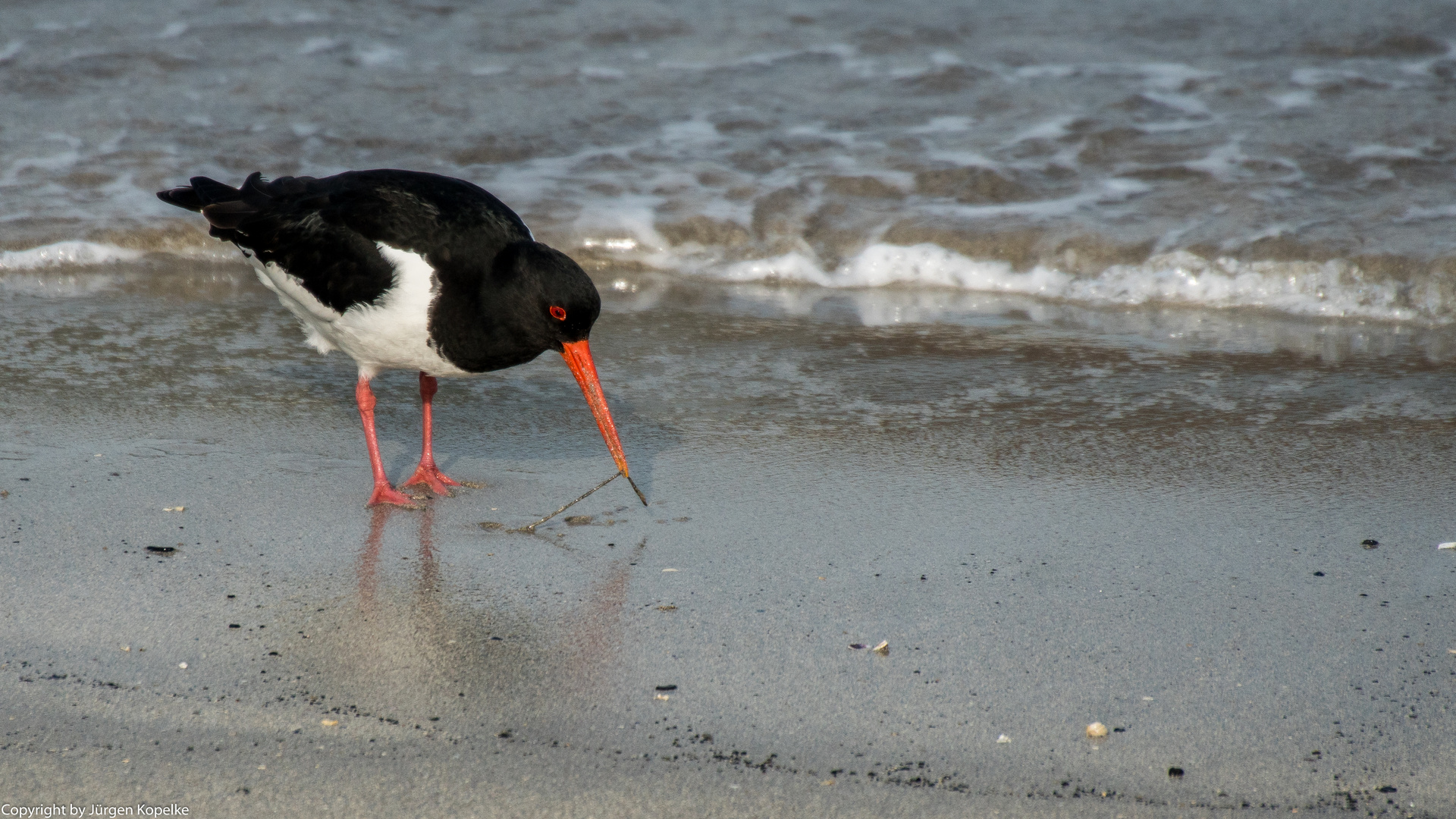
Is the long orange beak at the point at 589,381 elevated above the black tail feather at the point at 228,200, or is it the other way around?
the black tail feather at the point at 228,200

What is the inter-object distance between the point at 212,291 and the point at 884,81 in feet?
17.0

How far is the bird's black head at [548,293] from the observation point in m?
3.44

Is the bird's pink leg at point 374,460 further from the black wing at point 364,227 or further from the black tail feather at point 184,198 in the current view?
the black tail feather at point 184,198

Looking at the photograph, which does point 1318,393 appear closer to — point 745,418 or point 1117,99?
point 745,418

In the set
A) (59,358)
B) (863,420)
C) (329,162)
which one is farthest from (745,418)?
(329,162)

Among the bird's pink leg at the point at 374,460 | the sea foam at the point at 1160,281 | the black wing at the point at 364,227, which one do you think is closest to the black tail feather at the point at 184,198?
the black wing at the point at 364,227

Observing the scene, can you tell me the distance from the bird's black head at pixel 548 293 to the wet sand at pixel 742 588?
53 cm

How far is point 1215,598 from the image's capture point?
3.03 meters

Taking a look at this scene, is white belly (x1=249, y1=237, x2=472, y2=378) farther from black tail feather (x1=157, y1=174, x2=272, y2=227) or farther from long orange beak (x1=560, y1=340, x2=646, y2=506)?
long orange beak (x1=560, y1=340, x2=646, y2=506)

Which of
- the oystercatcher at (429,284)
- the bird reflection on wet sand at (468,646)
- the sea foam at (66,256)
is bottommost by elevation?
the sea foam at (66,256)

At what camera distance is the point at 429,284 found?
140 inches

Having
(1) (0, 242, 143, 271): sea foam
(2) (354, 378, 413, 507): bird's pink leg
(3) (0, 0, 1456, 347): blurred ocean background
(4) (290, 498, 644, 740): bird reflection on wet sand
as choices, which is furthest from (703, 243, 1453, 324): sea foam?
(4) (290, 498, 644, 740): bird reflection on wet sand

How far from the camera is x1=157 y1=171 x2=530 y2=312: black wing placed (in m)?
3.57

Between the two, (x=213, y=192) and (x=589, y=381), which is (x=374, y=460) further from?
(x=213, y=192)
